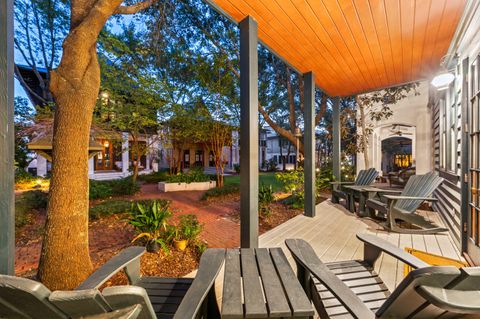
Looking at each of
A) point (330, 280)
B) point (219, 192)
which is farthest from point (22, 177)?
point (330, 280)

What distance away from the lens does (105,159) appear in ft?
44.6

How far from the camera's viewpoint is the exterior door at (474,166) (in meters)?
2.46

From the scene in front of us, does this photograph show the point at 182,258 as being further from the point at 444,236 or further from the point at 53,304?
the point at 444,236

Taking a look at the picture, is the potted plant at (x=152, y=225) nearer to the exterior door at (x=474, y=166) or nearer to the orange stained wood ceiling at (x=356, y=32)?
the orange stained wood ceiling at (x=356, y=32)

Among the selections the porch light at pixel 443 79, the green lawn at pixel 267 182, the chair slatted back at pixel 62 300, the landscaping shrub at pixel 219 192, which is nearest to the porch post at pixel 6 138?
the chair slatted back at pixel 62 300

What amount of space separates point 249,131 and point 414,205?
300cm

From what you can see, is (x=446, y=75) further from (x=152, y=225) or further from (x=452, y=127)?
(x=152, y=225)

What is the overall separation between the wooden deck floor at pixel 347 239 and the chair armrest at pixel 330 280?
1.27m

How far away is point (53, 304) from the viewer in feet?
2.47

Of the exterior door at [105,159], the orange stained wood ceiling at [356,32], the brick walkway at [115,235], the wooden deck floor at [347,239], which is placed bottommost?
the brick walkway at [115,235]

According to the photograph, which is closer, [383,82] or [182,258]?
[182,258]

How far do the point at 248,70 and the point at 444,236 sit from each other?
3.89 meters

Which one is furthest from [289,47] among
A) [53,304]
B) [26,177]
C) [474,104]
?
[26,177]

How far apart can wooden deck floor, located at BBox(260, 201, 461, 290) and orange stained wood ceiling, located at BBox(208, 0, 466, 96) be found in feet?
9.79
